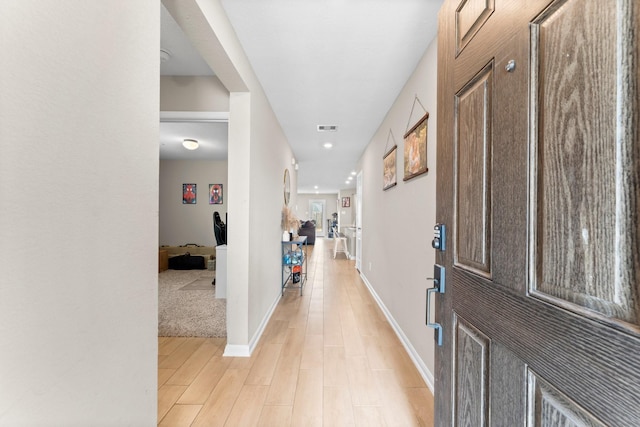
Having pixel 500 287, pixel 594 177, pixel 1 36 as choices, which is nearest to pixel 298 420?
pixel 500 287

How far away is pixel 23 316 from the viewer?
557mm

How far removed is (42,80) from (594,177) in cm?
114

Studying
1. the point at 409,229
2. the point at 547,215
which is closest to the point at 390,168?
the point at 409,229

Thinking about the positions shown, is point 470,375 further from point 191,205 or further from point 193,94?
point 191,205

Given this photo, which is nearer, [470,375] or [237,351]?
[470,375]

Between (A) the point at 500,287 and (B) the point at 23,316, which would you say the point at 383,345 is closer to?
(A) the point at 500,287

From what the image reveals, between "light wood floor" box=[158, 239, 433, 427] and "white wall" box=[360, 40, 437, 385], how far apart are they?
9.7 inches

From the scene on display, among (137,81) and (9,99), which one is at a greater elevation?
(137,81)

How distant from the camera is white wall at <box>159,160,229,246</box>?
6.36 metres

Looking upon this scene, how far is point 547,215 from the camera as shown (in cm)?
56

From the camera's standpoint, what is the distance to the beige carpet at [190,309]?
267cm

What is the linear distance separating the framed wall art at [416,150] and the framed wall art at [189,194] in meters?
5.44

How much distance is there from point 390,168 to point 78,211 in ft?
9.12

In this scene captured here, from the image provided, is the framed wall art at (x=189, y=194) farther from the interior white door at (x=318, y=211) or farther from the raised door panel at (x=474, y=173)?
the interior white door at (x=318, y=211)
